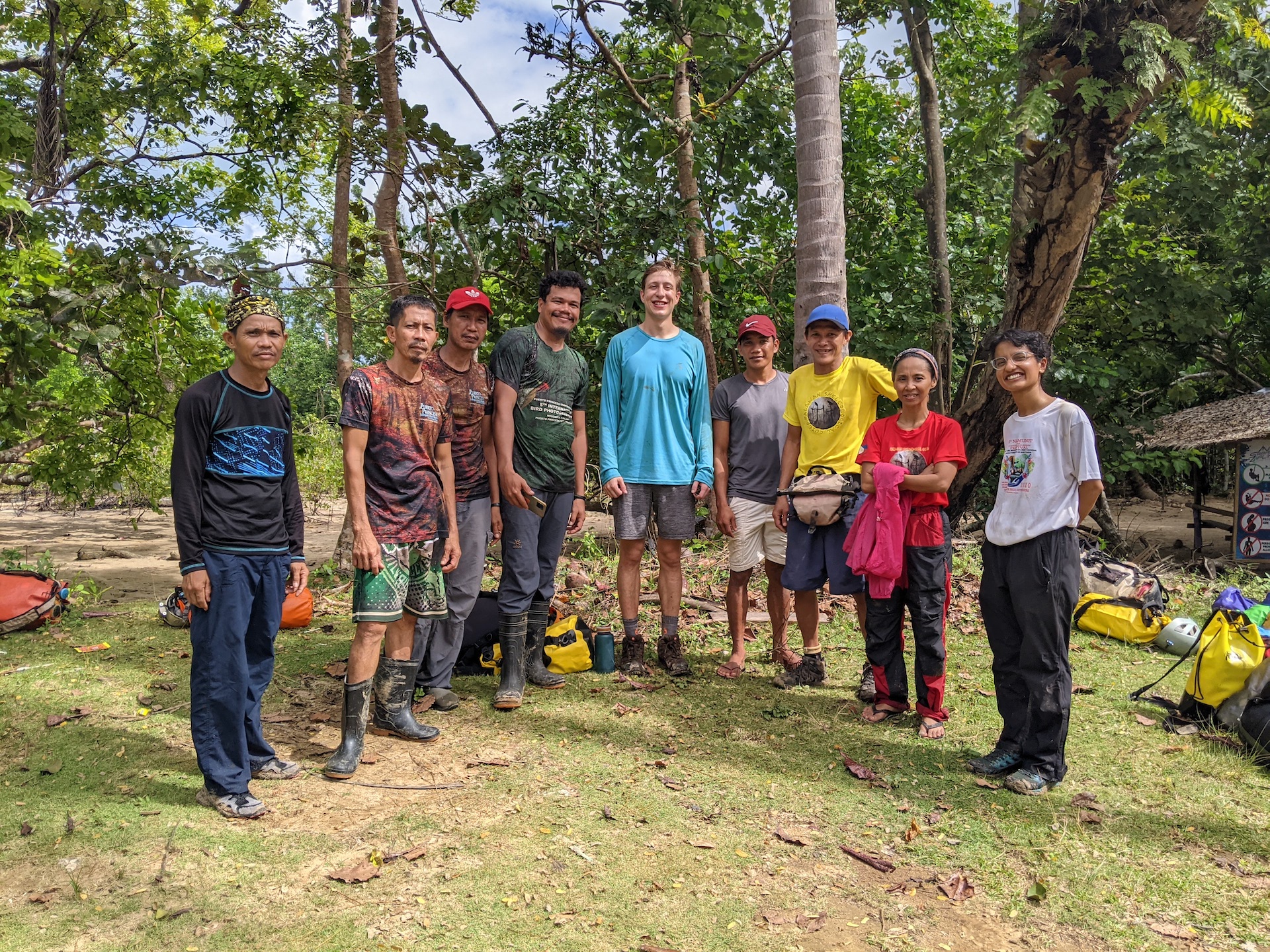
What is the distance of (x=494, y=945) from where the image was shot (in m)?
2.76

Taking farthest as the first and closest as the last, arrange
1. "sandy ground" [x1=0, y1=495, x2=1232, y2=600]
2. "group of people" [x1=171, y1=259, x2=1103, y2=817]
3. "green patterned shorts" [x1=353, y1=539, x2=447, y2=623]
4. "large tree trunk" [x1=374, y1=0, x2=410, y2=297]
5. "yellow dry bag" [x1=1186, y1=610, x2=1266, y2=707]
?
"sandy ground" [x1=0, y1=495, x2=1232, y2=600] < "large tree trunk" [x1=374, y1=0, x2=410, y2=297] < "yellow dry bag" [x1=1186, y1=610, x2=1266, y2=707] < "green patterned shorts" [x1=353, y1=539, x2=447, y2=623] < "group of people" [x1=171, y1=259, x2=1103, y2=817]

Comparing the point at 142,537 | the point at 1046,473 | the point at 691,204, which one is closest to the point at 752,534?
the point at 1046,473

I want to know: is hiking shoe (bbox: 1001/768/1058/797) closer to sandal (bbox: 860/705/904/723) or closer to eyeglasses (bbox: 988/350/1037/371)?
sandal (bbox: 860/705/904/723)

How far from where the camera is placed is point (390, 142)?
27.4ft

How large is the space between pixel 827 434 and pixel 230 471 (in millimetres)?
3211

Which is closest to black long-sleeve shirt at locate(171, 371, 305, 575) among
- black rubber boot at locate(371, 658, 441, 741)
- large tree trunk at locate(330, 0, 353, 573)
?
black rubber boot at locate(371, 658, 441, 741)

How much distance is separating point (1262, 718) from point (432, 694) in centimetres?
443

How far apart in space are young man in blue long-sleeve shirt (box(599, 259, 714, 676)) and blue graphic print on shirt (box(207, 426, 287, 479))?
2.08 metres

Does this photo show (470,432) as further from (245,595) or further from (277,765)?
(277,765)

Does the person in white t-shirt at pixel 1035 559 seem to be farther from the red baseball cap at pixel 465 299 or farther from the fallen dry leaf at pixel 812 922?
the red baseball cap at pixel 465 299

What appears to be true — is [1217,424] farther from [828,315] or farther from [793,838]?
[793,838]

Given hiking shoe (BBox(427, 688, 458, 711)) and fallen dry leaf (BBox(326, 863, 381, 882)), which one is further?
hiking shoe (BBox(427, 688, 458, 711))

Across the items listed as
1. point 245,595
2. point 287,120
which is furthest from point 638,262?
point 245,595

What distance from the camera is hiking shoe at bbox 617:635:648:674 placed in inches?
219
